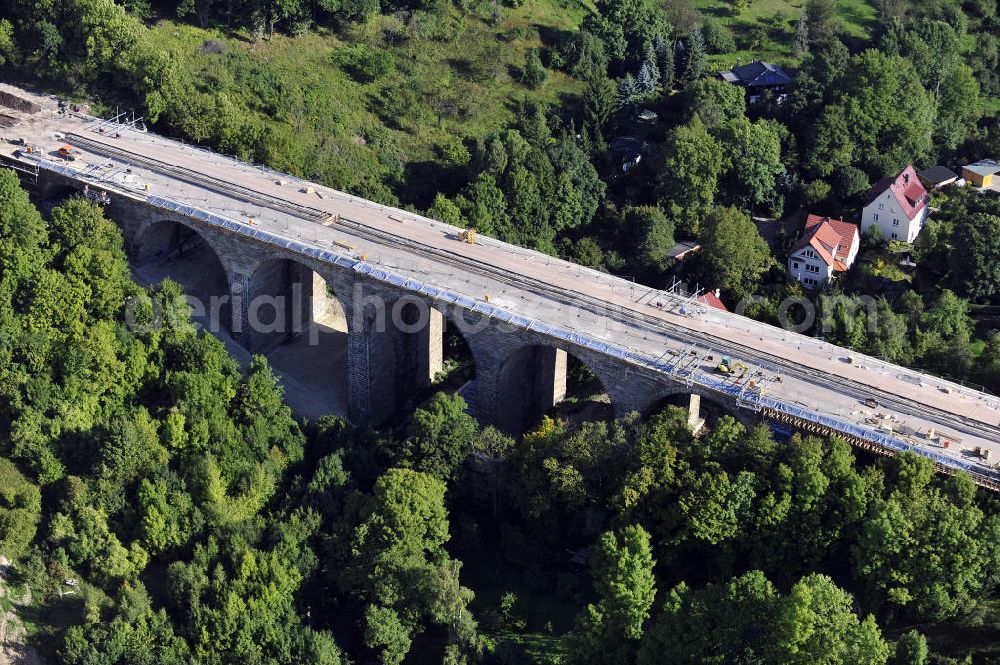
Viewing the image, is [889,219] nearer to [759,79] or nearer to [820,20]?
[759,79]

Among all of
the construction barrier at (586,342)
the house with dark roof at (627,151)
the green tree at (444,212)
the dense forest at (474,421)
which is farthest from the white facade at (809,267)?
the construction barrier at (586,342)

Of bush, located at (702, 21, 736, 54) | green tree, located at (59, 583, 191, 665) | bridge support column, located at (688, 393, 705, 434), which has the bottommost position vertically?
green tree, located at (59, 583, 191, 665)

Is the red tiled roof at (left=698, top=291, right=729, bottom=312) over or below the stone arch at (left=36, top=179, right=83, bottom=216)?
below

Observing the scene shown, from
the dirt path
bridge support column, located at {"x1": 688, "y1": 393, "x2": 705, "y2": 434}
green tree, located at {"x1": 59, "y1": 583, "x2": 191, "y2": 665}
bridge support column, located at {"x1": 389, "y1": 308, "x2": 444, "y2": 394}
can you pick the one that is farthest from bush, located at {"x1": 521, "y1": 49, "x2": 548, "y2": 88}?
the dirt path

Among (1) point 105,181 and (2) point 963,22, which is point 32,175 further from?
(2) point 963,22

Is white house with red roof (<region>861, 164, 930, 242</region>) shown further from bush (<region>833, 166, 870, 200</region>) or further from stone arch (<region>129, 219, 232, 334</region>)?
stone arch (<region>129, 219, 232, 334</region>)
